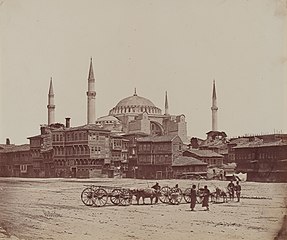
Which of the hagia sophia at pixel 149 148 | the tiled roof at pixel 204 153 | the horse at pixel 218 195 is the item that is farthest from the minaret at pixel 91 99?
the horse at pixel 218 195

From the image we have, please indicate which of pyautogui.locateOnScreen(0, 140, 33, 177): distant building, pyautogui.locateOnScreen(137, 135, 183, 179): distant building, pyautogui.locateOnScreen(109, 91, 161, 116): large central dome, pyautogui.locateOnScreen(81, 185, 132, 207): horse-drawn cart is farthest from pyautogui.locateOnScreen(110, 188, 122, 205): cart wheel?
pyautogui.locateOnScreen(0, 140, 33, 177): distant building

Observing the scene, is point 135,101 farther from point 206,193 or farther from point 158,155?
point 206,193

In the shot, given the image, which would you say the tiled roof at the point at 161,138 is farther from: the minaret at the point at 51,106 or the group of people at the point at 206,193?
the minaret at the point at 51,106

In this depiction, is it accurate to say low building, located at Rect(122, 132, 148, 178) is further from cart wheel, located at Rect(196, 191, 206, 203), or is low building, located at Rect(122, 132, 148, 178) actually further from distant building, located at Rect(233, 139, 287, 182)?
distant building, located at Rect(233, 139, 287, 182)

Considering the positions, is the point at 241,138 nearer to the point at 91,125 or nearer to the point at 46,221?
the point at 91,125

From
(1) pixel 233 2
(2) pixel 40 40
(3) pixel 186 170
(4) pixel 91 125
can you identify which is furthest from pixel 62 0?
(3) pixel 186 170

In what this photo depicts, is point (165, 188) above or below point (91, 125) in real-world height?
below
